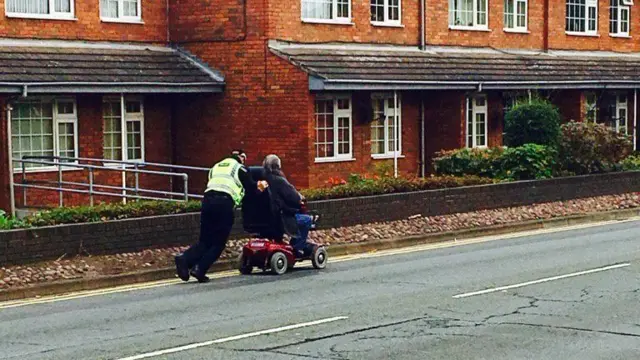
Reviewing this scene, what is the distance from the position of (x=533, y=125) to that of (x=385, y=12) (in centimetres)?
490

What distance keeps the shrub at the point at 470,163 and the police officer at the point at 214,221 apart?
1280 centimetres

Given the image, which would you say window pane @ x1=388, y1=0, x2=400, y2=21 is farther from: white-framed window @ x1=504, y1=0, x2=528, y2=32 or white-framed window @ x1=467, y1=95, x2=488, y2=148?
white-framed window @ x1=504, y1=0, x2=528, y2=32

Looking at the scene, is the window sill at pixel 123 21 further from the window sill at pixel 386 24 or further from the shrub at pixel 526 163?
the shrub at pixel 526 163

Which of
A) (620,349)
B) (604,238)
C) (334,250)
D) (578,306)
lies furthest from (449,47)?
(620,349)

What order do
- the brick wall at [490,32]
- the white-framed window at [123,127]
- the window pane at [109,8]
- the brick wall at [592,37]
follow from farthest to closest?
the brick wall at [592,37], the brick wall at [490,32], the window pane at [109,8], the white-framed window at [123,127]

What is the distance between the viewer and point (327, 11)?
1243 inches

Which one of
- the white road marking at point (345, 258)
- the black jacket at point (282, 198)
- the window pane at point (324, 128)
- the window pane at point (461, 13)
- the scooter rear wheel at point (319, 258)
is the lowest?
the white road marking at point (345, 258)

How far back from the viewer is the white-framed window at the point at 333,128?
31.2m

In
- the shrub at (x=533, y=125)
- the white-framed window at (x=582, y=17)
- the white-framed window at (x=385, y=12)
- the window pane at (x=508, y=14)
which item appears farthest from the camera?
the white-framed window at (x=582, y=17)

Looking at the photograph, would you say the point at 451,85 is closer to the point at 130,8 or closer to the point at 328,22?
the point at 328,22

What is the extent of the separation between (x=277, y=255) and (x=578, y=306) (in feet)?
16.8

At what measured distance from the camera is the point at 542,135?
32.0 meters

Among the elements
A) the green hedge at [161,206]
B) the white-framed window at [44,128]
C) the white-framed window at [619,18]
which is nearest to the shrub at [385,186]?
the green hedge at [161,206]

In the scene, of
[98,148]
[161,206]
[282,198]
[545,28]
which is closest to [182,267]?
[282,198]
